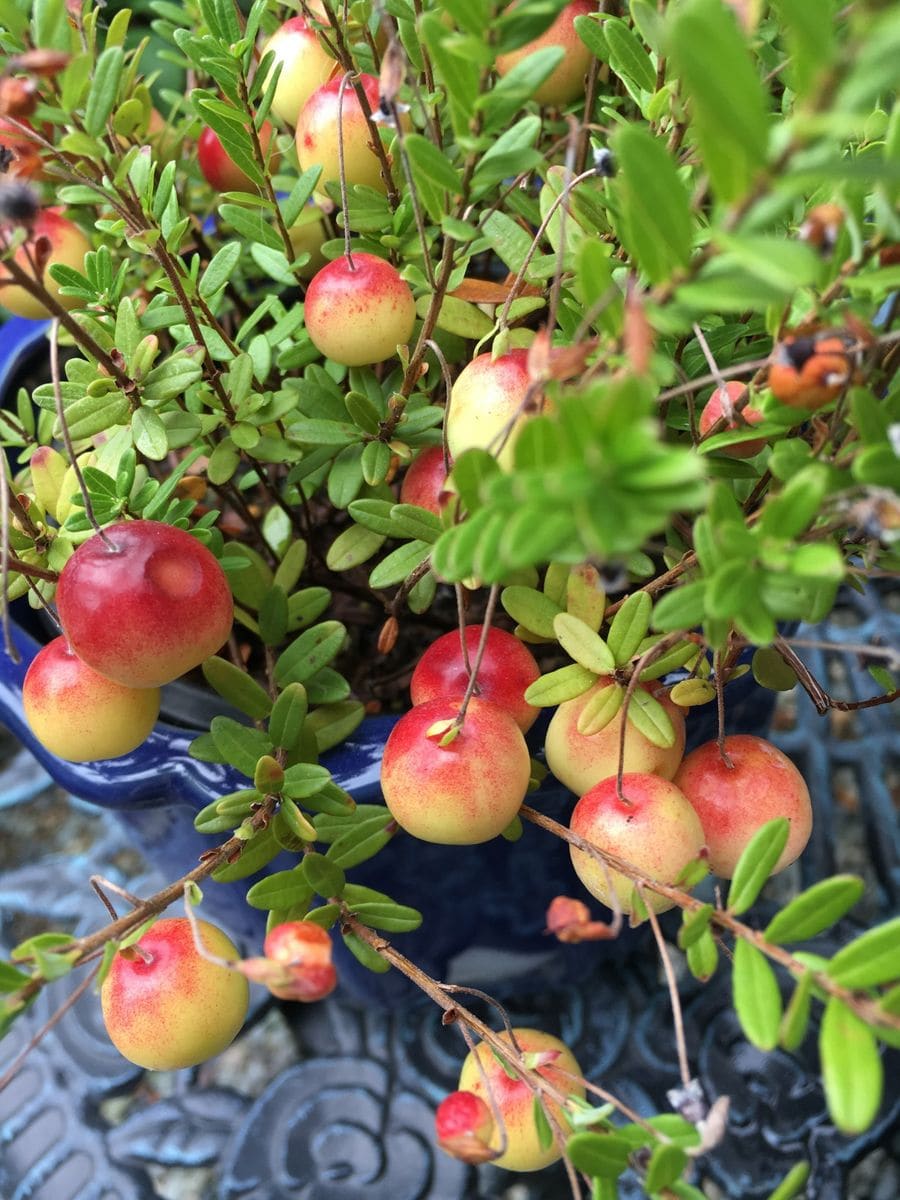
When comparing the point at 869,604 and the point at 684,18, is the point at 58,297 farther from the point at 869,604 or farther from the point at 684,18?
the point at 869,604

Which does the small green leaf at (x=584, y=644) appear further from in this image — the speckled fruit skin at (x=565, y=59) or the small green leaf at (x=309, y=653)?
the speckled fruit skin at (x=565, y=59)

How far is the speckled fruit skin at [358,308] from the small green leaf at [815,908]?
0.95ft

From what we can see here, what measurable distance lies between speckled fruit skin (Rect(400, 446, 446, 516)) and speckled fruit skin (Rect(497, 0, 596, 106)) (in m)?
0.17

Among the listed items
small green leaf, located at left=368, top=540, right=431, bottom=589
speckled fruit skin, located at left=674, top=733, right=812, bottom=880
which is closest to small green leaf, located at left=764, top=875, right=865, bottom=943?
speckled fruit skin, located at left=674, top=733, right=812, bottom=880

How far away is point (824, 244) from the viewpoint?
0.28 metres

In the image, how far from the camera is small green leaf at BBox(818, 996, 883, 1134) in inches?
11.3

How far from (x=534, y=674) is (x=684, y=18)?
1.00 feet

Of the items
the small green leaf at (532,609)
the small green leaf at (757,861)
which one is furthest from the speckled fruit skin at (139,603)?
the small green leaf at (757,861)

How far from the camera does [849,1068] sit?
30 cm

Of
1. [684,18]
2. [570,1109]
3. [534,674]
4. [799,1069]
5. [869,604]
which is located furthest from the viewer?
[869,604]

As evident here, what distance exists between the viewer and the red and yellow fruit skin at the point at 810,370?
0.98ft

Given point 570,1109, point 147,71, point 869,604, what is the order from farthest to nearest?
1. point 147,71
2. point 869,604
3. point 570,1109

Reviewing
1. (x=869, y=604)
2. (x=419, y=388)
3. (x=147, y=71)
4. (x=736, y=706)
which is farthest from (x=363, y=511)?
(x=147, y=71)

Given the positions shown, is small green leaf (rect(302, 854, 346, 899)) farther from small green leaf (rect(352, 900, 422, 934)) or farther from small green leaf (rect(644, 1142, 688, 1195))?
small green leaf (rect(644, 1142, 688, 1195))
